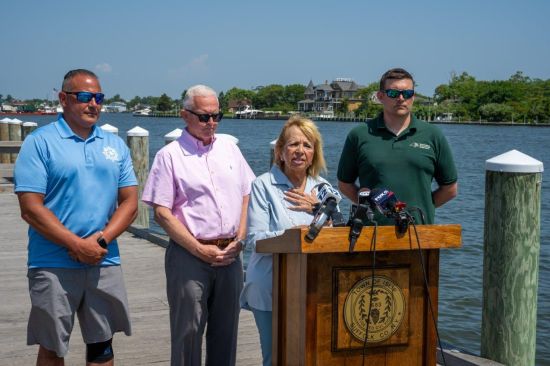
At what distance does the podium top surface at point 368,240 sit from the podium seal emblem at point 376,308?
0.16 m

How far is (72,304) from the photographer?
3.87 metres

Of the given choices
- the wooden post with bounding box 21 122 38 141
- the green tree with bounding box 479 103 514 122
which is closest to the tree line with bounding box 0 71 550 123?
the green tree with bounding box 479 103 514 122

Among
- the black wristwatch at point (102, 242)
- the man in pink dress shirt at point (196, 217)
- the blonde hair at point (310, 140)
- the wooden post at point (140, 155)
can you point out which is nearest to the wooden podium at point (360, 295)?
the blonde hair at point (310, 140)

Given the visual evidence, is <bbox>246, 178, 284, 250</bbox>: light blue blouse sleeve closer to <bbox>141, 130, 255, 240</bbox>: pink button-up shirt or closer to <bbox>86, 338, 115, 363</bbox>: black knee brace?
<bbox>141, 130, 255, 240</bbox>: pink button-up shirt

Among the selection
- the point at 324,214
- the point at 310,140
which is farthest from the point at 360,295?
the point at 310,140

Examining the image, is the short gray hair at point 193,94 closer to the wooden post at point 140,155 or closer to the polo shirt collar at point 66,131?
the polo shirt collar at point 66,131

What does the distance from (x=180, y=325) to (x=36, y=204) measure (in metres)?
1.01

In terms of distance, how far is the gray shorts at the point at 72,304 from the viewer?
12.4ft

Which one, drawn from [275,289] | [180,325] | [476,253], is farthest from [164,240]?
[476,253]

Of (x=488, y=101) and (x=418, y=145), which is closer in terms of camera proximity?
(x=418, y=145)

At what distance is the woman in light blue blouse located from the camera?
3852 mm

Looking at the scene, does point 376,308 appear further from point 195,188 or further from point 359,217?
point 195,188

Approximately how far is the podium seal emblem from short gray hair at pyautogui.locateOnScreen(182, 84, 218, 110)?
155 cm

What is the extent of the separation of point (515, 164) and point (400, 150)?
0.82m
